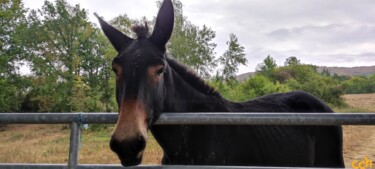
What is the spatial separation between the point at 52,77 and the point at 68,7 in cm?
820

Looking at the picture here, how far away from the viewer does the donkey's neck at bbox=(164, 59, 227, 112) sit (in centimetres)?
299

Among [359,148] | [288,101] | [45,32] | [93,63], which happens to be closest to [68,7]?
[45,32]

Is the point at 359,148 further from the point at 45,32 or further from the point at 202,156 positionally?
the point at 45,32

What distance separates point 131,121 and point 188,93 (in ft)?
3.69

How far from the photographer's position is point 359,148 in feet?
39.5

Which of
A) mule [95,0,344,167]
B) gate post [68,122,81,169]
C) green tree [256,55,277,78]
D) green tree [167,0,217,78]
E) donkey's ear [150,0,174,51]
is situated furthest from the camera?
green tree [256,55,277,78]

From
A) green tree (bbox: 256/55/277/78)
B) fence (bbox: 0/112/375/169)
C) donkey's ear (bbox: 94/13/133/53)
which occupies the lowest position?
fence (bbox: 0/112/375/169)

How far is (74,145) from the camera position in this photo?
243 centimetres

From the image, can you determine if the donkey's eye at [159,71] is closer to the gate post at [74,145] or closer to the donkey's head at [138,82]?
the donkey's head at [138,82]

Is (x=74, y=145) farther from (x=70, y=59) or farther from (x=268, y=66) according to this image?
(x=268, y=66)

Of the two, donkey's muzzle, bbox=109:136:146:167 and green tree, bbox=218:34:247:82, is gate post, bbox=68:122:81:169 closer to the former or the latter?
donkey's muzzle, bbox=109:136:146:167

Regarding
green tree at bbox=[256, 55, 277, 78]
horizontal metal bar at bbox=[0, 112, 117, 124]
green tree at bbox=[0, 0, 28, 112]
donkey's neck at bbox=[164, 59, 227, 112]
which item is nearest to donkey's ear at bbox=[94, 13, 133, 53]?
donkey's neck at bbox=[164, 59, 227, 112]

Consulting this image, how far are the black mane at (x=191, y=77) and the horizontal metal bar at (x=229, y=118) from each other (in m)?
0.89

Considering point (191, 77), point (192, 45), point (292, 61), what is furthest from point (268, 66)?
point (191, 77)
